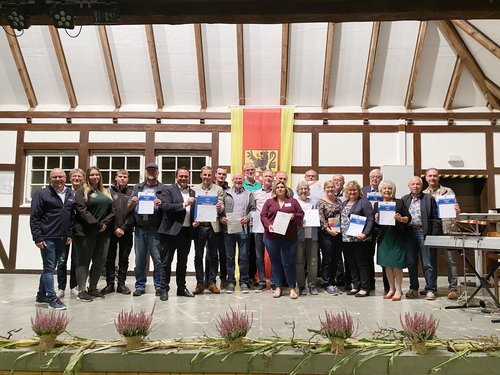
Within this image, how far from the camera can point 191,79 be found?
282 inches

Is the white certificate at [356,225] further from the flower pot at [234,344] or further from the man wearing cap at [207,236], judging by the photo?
the flower pot at [234,344]

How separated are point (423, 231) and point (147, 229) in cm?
306

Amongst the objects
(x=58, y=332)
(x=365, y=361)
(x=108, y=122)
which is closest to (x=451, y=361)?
(x=365, y=361)

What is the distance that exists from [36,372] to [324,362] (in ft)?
5.56

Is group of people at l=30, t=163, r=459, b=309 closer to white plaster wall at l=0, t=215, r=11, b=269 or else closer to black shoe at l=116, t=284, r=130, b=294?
black shoe at l=116, t=284, r=130, b=294

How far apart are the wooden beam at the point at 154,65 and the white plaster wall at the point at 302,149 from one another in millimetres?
2338

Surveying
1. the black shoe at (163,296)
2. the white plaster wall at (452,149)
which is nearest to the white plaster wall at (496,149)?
the white plaster wall at (452,149)

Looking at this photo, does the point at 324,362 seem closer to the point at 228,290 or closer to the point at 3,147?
the point at 228,290

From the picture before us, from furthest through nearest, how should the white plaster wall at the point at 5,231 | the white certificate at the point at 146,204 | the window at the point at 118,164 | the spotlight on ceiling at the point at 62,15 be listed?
the window at the point at 118,164 → the white plaster wall at the point at 5,231 → the white certificate at the point at 146,204 → the spotlight on ceiling at the point at 62,15

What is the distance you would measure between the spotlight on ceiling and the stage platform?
261 cm

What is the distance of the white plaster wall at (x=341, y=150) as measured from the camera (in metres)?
7.23

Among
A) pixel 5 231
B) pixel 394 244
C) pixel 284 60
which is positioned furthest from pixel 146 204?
pixel 5 231

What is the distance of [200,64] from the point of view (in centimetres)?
691

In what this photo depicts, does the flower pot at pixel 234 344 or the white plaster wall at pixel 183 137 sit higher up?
the white plaster wall at pixel 183 137
